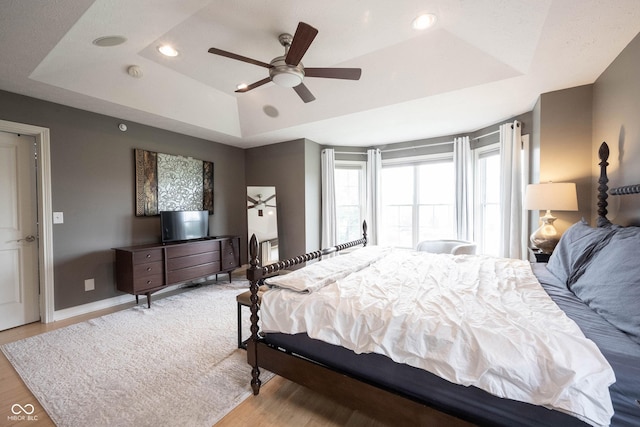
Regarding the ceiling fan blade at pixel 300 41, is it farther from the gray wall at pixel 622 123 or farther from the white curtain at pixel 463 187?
the white curtain at pixel 463 187

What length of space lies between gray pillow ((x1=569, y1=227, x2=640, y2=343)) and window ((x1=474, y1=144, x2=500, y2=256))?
8.21 feet

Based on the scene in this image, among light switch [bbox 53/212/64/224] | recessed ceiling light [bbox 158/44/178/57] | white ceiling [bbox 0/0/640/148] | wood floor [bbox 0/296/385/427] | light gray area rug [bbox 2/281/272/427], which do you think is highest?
recessed ceiling light [bbox 158/44/178/57]

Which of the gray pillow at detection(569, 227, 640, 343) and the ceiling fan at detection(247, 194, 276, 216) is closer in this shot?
the gray pillow at detection(569, 227, 640, 343)

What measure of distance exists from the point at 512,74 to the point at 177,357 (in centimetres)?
397

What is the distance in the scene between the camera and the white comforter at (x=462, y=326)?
38.3 inches

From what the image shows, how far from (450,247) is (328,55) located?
299 cm

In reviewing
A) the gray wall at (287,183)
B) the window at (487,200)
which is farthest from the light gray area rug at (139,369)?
the window at (487,200)

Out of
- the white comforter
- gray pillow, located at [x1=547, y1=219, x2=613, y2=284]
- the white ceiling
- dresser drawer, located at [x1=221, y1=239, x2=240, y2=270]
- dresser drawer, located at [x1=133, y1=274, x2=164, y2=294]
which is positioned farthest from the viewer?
dresser drawer, located at [x1=221, y1=239, x2=240, y2=270]

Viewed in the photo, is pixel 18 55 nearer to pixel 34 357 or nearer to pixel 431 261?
pixel 34 357

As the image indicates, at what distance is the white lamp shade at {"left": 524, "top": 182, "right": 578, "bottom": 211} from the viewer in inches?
101

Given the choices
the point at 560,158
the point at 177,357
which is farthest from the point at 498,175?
the point at 177,357

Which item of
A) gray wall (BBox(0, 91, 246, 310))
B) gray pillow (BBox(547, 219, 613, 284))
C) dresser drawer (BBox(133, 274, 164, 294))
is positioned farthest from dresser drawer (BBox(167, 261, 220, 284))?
gray pillow (BBox(547, 219, 613, 284))

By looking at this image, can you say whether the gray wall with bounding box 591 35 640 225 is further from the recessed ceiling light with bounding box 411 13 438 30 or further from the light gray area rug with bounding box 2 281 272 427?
the light gray area rug with bounding box 2 281 272 427

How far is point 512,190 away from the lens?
11.5 feet
